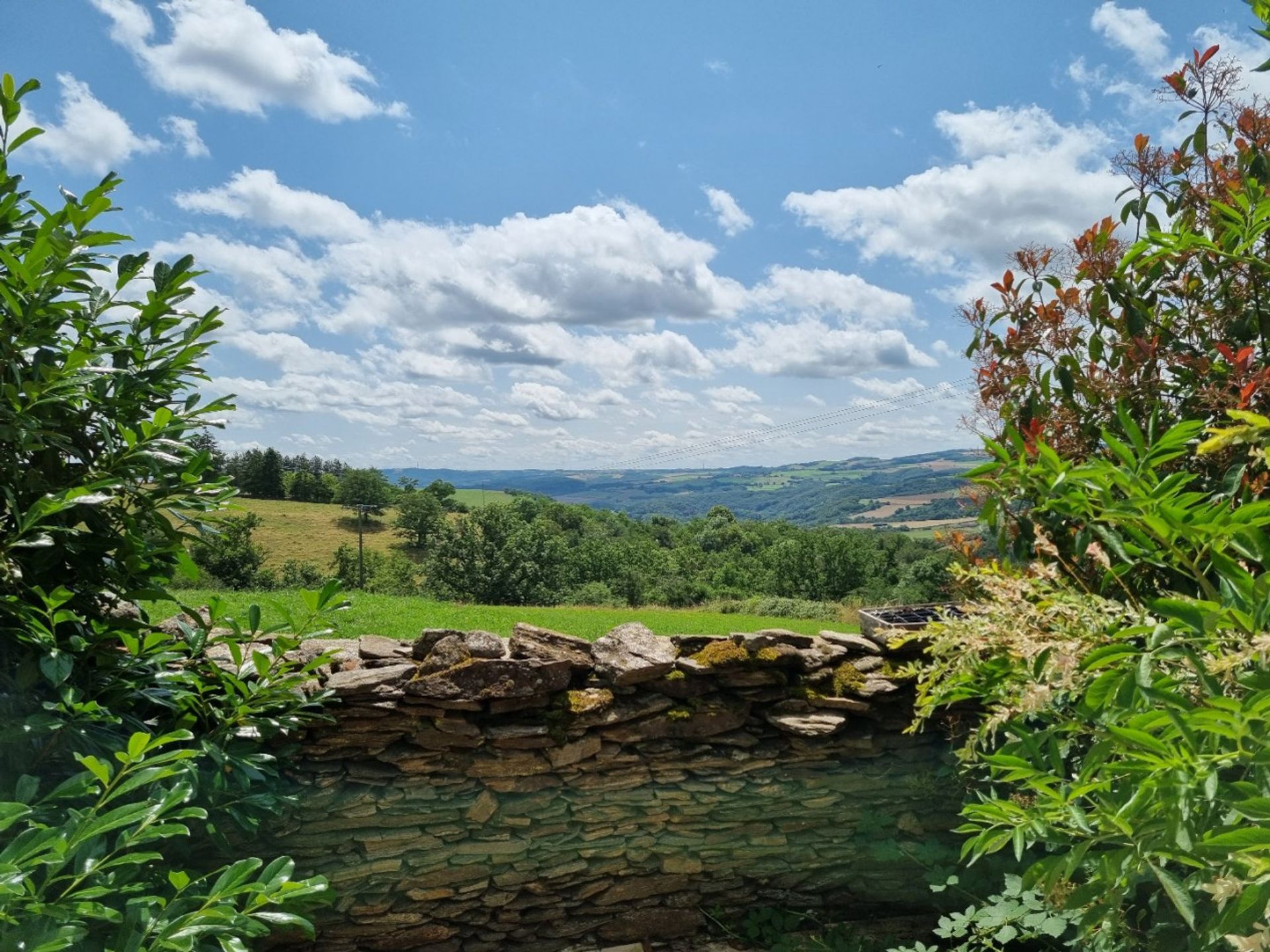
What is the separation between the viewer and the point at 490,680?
114 inches

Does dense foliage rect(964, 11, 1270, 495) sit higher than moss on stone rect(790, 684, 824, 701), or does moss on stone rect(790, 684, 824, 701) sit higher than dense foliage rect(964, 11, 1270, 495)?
dense foliage rect(964, 11, 1270, 495)

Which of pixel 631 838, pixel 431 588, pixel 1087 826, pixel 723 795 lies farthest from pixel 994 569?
pixel 431 588

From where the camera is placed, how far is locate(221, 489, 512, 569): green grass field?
22266mm

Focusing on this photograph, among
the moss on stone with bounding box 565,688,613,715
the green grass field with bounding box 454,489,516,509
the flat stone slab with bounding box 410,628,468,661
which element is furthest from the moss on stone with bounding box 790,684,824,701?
the green grass field with bounding box 454,489,516,509

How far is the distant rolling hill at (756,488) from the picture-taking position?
922 inches

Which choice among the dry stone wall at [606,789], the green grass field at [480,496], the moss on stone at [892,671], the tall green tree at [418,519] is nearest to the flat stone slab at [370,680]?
the dry stone wall at [606,789]

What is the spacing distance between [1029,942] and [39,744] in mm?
3172

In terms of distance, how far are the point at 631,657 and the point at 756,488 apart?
102 ft

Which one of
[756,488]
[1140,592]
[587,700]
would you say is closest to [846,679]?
[587,700]

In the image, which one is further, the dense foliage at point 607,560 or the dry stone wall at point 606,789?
the dense foliage at point 607,560

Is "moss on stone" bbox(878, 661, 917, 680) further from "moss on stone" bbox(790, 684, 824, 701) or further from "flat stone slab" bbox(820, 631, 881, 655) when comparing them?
"moss on stone" bbox(790, 684, 824, 701)

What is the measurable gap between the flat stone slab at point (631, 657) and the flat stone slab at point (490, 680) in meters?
0.19

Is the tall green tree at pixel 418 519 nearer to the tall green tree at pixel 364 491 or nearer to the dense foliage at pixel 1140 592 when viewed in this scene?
the tall green tree at pixel 364 491

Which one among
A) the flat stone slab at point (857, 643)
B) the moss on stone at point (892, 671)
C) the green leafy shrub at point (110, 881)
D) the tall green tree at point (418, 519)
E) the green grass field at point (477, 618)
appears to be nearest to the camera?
the green leafy shrub at point (110, 881)
